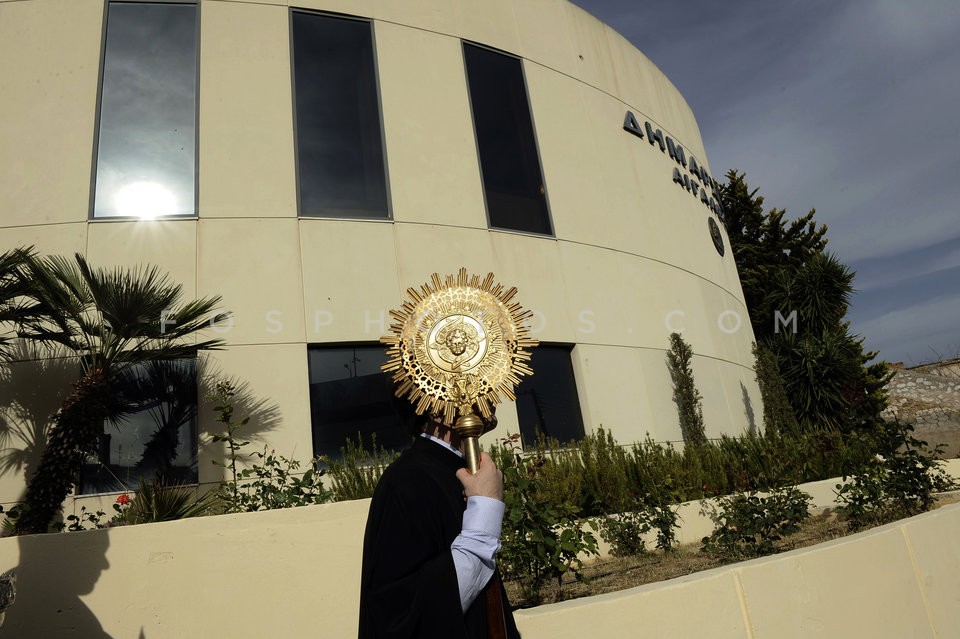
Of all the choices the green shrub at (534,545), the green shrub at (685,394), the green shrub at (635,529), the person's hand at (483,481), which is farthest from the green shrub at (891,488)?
the person's hand at (483,481)

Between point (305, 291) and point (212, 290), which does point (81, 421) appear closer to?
point (212, 290)

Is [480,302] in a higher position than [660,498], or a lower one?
higher

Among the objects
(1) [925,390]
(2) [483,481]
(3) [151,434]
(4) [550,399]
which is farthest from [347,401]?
(1) [925,390]

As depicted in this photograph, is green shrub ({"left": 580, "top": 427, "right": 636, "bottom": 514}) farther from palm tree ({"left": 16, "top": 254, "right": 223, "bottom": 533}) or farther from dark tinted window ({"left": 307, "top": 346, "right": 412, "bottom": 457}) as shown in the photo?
palm tree ({"left": 16, "top": 254, "right": 223, "bottom": 533})

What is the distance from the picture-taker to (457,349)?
8.50 feet

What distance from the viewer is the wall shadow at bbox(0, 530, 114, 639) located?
→ 4820 mm

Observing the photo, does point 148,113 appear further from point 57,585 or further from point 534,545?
point 534,545

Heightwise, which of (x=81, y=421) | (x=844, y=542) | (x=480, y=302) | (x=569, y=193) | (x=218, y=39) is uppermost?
(x=218, y=39)

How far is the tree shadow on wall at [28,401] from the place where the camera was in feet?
26.5

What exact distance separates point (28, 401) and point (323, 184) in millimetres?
4864

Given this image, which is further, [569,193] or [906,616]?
[569,193]

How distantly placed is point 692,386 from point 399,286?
236 inches

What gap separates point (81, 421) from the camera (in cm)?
709

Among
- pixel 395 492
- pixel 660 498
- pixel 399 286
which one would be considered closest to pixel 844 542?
pixel 660 498
